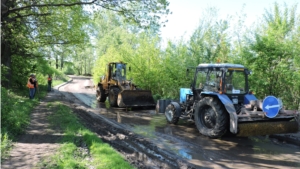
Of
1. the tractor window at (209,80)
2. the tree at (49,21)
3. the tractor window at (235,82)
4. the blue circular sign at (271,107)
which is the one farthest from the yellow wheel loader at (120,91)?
the blue circular sign at (271,107)

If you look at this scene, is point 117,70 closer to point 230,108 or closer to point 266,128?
point 230,108

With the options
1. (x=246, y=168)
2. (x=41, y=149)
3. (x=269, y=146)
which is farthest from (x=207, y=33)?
(x=41, y=149)

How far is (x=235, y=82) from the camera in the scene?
27.4 ft

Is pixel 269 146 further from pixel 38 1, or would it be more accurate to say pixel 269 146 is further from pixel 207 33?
pixel 38 1

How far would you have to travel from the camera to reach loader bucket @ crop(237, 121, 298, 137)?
6836mm

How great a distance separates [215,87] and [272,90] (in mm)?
3510

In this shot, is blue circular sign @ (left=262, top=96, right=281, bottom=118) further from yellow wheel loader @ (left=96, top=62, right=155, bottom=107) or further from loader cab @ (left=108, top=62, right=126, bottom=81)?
loader cab @ (left=108, top=62, right=126, bottom=81)

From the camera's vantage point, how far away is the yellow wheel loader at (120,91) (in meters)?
13.2

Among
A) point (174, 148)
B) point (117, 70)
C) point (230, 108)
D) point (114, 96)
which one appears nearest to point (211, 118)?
point (230, 108)

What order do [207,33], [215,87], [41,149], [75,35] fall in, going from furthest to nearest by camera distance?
[75,35] < [207,33] < [215,87] < [41,149]

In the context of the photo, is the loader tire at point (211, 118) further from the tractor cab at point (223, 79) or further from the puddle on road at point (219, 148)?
the tractor cab at point (223, 79)

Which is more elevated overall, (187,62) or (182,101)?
(187,62)

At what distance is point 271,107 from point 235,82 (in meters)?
1.54

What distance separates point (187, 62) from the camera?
13.4 m
